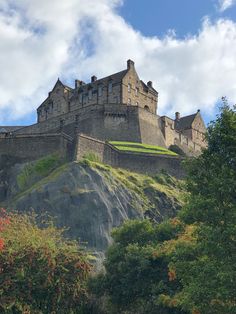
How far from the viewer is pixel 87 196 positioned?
55375 mm

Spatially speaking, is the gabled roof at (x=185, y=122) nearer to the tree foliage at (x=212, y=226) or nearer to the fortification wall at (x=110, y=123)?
the fortification wall at (x=110, y=123)

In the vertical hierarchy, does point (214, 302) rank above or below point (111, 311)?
above

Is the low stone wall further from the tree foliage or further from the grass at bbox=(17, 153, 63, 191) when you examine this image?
the tree foliage

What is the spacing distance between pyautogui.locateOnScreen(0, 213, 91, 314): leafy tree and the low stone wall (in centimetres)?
2479

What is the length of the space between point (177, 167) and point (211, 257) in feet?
144

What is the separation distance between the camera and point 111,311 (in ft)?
131

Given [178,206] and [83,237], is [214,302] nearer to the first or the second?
[83,237]

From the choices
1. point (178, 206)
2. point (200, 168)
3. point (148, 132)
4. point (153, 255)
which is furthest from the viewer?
point (148, 132)

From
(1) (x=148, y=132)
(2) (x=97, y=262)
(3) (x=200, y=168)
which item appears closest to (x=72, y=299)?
(2) (x=97, y=262)

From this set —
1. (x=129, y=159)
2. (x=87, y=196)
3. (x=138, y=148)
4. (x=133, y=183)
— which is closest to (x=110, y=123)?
(x=138, y=148)

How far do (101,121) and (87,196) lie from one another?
23120 mm

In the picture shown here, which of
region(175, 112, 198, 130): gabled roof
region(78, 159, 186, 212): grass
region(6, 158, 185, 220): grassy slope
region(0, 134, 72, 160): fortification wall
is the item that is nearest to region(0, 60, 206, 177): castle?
region(0, 134, 72, 160): fortification wall

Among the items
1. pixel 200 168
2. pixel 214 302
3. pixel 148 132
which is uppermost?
pixel 148 132

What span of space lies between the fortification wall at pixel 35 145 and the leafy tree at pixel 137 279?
2429 centimetres
